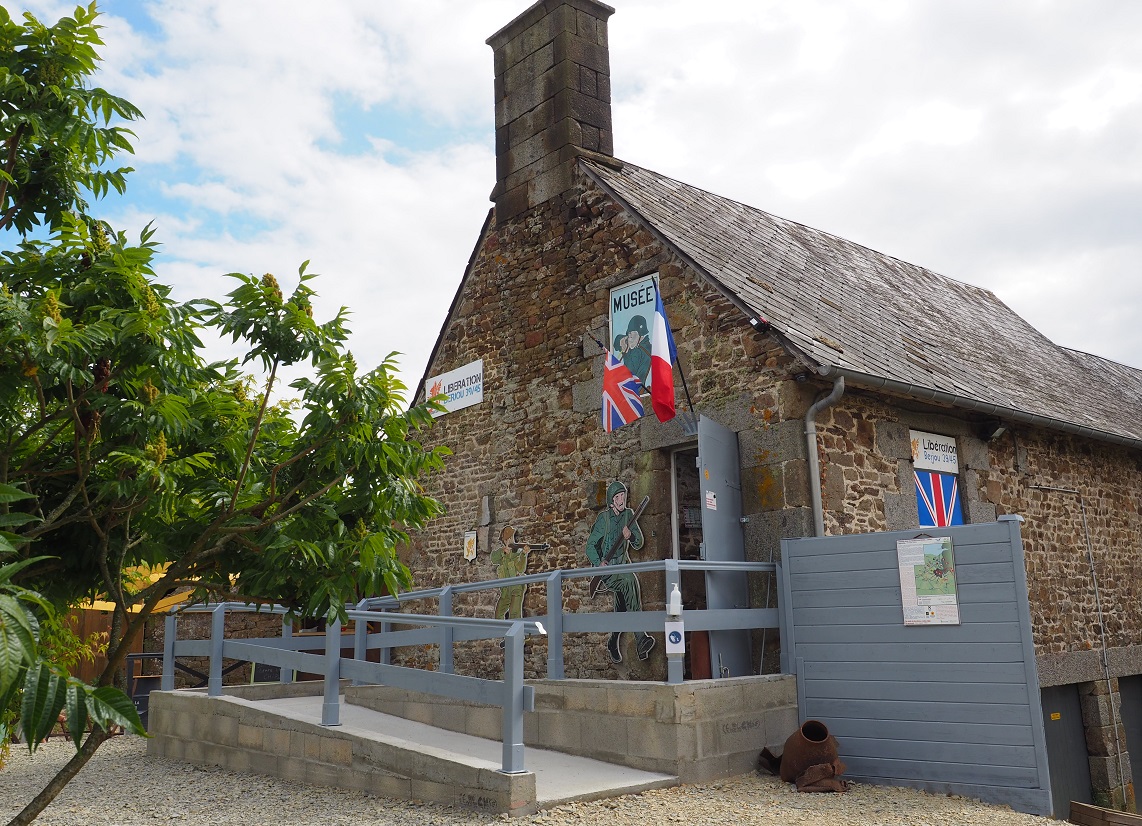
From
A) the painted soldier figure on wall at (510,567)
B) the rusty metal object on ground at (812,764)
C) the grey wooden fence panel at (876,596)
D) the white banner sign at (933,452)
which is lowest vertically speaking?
the rusty metal object on ground at (812,764)

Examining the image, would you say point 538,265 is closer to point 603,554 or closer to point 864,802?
point 603,554

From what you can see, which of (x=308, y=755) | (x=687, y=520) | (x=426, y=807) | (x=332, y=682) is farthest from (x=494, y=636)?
(x=687, y=520)

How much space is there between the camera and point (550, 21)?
11555 mm

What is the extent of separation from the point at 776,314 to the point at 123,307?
6304mm

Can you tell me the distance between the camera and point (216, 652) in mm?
8938

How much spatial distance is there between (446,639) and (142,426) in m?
4.53

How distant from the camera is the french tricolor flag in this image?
28.7 ft

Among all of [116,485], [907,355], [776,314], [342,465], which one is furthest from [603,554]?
[116,485]

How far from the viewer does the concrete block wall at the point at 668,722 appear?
21.7ft

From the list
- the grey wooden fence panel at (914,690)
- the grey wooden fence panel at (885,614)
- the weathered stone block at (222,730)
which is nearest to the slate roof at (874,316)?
the grey wooden fence panel at (885,614)

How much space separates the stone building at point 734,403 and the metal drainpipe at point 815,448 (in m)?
0.02

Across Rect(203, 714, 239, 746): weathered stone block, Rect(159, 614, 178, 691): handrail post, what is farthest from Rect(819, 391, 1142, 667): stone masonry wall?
Rect(159, 614, 178, 691): handrail post

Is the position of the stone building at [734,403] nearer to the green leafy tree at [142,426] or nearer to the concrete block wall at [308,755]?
the concrete block wall at [308,755]

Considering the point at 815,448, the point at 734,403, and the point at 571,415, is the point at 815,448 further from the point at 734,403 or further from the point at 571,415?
the point at 571,415
